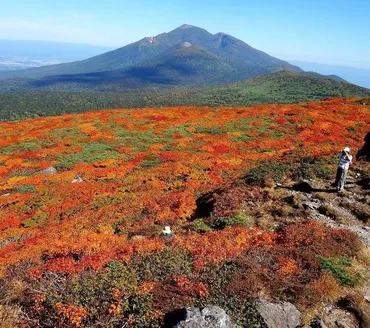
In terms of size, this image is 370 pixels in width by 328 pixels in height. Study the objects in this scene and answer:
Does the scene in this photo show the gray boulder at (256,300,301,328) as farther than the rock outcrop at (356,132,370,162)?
No

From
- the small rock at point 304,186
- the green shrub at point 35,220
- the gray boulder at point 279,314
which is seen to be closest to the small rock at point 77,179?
the green shrub at point 35,220

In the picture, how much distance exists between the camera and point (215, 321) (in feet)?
35.0

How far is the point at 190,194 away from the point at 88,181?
12.2 metres

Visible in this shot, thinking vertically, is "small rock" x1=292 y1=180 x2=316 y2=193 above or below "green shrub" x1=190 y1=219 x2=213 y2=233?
above

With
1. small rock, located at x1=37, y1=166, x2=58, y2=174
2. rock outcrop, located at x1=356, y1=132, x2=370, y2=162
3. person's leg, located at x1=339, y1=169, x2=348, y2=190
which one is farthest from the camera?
small rock, located at x1=37, y1=166, x2=58, y2=174

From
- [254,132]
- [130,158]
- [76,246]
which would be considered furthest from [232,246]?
[254,132]

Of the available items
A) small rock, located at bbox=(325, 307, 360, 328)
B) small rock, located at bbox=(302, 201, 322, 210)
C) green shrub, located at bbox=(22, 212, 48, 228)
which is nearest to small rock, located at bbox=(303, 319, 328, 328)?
small rock, located at bbox=(325, 307, 360, 328)

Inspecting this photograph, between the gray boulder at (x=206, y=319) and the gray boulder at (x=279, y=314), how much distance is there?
1095mm

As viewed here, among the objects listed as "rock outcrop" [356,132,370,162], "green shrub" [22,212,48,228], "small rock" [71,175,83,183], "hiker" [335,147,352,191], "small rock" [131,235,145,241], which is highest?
"hiker" [335,147,352,191]

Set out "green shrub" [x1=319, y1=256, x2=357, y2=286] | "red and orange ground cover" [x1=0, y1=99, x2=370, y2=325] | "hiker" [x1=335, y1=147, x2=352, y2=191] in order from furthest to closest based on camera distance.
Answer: "hiker" [x1=335, y1=147, x2=352, y2=191]
"red and orange ground cover" [x1=0, y1=99, x2=370, y2=325]
"green shrub" [x1=319, y1=256, x2=357, y2=286]

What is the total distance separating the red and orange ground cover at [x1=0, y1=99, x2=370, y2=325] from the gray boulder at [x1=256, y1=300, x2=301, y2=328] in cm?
184

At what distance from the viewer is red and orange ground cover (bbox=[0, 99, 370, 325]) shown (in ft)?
52.2

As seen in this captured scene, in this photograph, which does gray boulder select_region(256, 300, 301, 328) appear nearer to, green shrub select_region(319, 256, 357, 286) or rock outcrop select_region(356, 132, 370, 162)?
green shrub select_region(319, 256, 357, 286)

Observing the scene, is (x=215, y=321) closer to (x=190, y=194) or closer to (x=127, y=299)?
(x=127, y=299)
